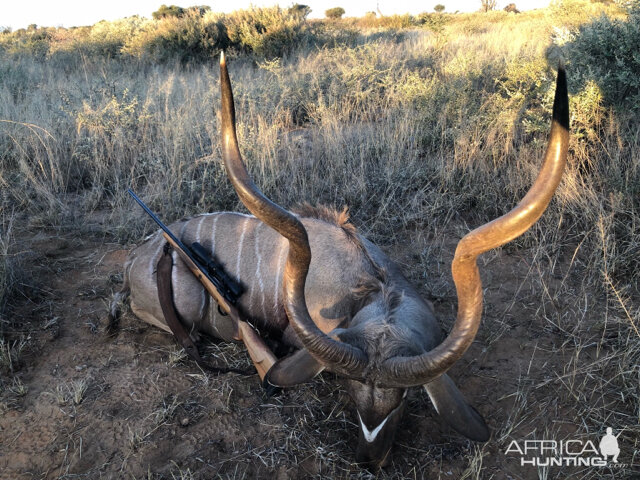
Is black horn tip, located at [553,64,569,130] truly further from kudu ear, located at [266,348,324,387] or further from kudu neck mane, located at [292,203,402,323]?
kudu ear, located at [266,348,324,387]

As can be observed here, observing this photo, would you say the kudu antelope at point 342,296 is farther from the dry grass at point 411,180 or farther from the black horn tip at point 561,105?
the dry grass at point 411,180

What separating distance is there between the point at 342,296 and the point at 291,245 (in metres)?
0.92

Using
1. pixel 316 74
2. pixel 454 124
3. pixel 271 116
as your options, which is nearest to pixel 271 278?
pixel 454 124

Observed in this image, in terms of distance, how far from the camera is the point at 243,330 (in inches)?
116

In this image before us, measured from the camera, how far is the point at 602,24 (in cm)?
486

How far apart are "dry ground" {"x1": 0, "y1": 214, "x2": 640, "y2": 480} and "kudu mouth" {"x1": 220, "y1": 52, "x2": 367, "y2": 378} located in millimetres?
669

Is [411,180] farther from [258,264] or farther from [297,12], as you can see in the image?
[297,12]

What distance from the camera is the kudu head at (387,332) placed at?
1704 millimetres

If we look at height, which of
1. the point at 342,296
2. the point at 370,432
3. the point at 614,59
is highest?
the point at 614,59

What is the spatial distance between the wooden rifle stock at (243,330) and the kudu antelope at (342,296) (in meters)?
0.14

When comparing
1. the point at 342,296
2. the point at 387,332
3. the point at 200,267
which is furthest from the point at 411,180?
the point at 387,332

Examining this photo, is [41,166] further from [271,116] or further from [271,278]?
[271,278]

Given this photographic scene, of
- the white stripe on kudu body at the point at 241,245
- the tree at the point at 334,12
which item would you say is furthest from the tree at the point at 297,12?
the tree at the point at 334,12

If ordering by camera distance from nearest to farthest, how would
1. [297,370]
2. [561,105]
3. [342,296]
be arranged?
1. [561,105]
2. [297,370]
3. [342,296]
